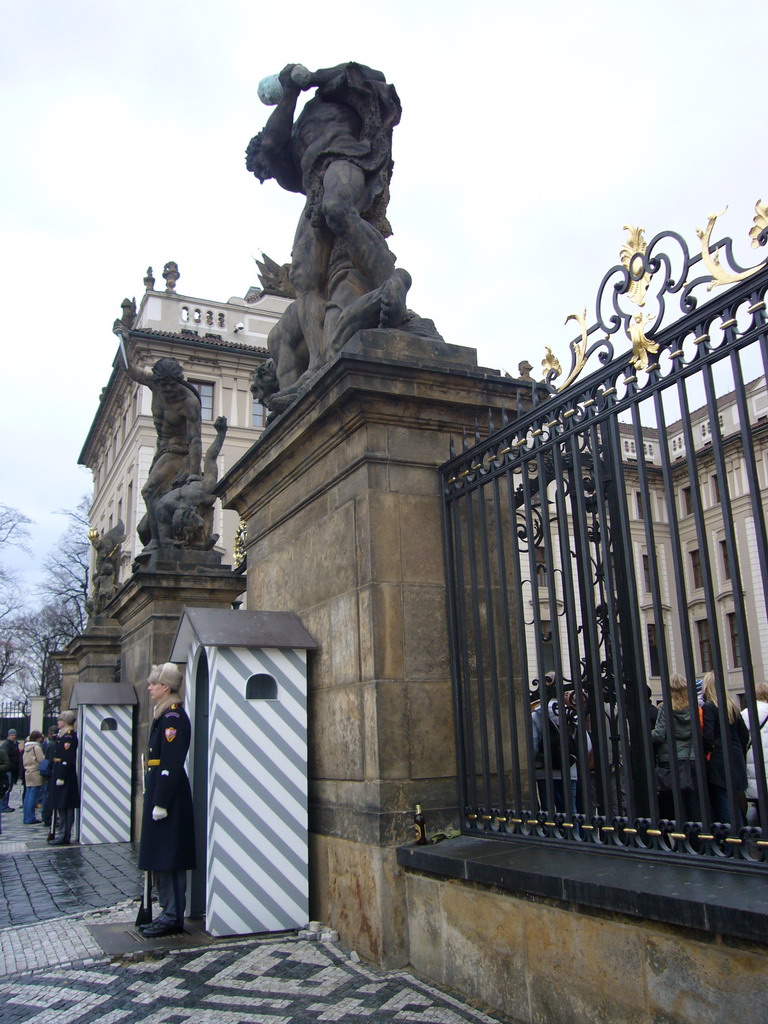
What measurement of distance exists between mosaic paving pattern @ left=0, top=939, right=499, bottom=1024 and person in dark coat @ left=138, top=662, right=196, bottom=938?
1.84 ft

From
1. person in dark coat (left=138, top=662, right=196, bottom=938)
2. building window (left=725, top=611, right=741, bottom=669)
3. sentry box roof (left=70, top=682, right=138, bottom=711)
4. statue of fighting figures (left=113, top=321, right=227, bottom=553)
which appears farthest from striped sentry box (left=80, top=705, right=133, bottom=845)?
building window (left=725, top=611, right=741, bottom=669)

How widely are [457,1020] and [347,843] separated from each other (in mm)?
1394

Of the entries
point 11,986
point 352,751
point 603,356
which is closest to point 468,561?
point 352,751

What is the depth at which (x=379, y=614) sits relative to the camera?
501 cm

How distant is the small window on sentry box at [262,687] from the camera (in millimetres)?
5645

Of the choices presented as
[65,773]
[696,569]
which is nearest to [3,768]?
[65,773]

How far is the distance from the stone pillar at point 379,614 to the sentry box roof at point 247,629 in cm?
12

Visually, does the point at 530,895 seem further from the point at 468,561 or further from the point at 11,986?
the point at 11,986

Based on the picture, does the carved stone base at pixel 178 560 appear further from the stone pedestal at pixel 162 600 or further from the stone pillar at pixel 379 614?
the stone pillar at pixel 379 614

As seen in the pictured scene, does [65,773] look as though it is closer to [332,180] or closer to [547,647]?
[547,647]

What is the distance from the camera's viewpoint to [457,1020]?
12.6 feet

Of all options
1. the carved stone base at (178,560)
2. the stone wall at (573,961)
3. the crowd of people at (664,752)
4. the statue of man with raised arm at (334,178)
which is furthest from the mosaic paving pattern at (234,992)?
the carved stone base at (178,560)

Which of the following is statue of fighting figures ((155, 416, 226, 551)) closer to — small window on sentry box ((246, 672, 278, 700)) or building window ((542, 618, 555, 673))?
building window ((542, 618, 555, 673))

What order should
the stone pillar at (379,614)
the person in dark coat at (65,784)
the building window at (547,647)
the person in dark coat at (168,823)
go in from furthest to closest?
the person in dark coat at (65,784) → the person in dark coat at (168,823) → the stone pillar at (379,614) → the building window at (547,647)
